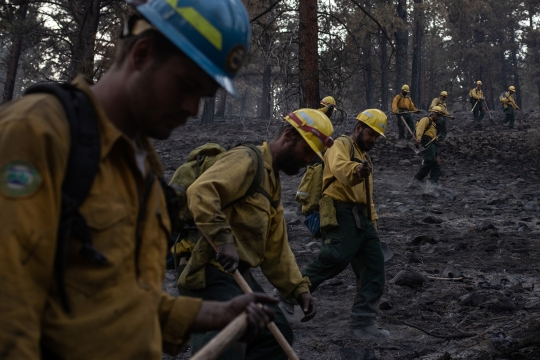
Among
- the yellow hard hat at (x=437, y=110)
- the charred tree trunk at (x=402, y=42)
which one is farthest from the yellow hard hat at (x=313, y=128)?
the charred tree trunk at (x=402, y=42)

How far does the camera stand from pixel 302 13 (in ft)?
36.6

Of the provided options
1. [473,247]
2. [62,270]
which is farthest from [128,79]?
[473,247]

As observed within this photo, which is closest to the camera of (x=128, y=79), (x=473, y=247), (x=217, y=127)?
(x=128, y=79)

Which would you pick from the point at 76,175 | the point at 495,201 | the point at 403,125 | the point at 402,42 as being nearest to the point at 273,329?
the point at 76,175

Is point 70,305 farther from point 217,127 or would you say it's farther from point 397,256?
point 217,127

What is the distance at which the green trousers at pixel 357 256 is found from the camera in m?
6.05

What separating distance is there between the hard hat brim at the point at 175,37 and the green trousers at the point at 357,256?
4377 mm

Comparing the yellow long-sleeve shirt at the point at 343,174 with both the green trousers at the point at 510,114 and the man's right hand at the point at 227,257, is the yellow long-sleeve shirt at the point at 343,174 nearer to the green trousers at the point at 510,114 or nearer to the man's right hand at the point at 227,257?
the man's right hand at the point at 227,257

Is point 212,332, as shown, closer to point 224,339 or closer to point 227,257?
point 227,257

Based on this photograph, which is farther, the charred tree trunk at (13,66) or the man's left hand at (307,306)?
the charred tree trunk at (13,66)

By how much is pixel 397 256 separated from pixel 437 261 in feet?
1.86

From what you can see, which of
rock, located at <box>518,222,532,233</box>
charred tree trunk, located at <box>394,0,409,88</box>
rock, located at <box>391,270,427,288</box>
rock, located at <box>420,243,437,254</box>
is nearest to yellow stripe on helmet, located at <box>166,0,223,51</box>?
rock, located at <box>391,270,427,288</box>

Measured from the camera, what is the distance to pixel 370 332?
241 inches

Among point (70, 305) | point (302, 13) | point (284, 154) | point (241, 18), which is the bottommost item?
point (70, 305)
